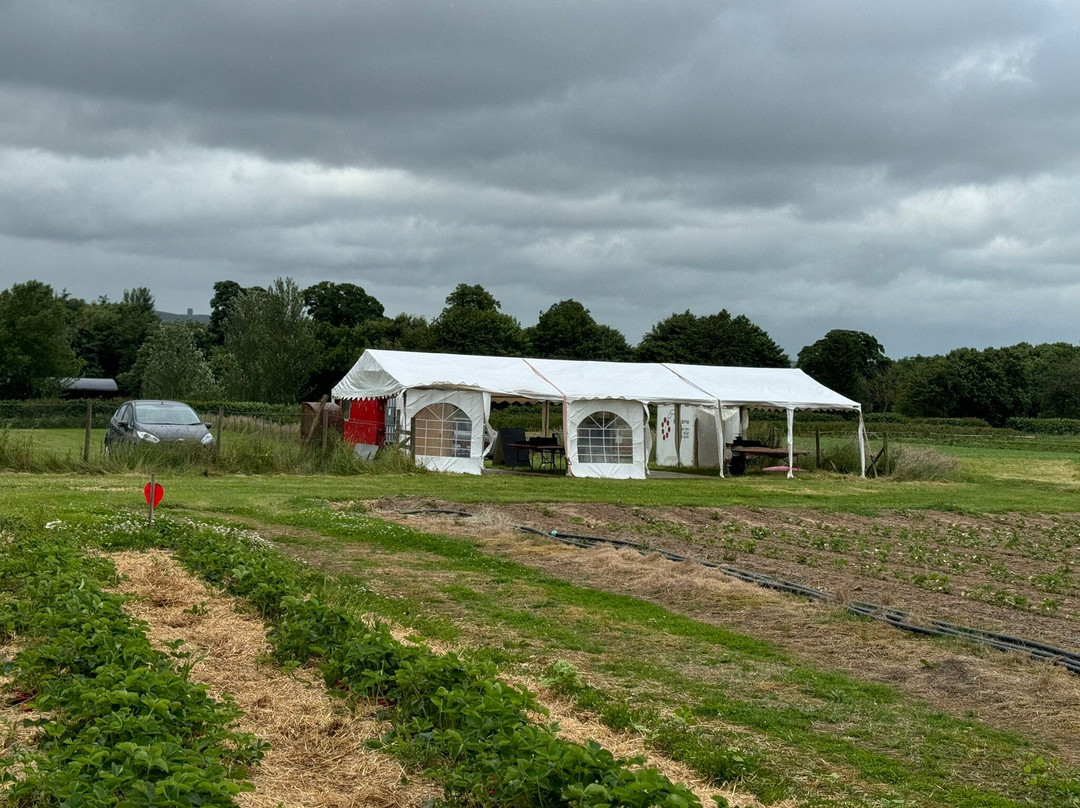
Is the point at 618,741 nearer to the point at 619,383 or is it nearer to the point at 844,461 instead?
the point at 619,383

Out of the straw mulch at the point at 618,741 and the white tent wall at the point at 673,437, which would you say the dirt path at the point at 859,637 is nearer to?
the straw mulch at the point at 618,741

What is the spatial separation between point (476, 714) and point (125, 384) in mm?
84546

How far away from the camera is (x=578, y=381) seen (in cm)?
2827

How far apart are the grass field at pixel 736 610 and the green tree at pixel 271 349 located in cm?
4341

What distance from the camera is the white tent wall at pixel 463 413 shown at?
2572cm

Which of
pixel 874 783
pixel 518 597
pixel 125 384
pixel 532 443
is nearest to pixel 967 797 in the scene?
pixel 874 783

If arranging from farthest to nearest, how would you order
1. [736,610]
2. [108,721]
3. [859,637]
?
[736,610] → [859,637] → [108,721]

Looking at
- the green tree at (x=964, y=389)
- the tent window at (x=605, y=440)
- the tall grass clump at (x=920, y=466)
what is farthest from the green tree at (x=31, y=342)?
the green tree at (x=964, y=389)

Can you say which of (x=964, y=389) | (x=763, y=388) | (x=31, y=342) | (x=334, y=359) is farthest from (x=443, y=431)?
(x=964, y=389)

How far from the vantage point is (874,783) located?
16.5 feet

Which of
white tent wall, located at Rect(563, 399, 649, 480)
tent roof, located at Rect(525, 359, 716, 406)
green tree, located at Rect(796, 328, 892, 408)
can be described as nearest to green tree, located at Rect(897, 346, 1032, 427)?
green tree, located at Rect(796, 328, 892, 408)

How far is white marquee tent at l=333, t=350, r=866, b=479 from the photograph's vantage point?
1022 inches

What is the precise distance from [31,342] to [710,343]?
39311 millimetres

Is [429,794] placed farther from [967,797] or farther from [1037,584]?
[1037,584]
